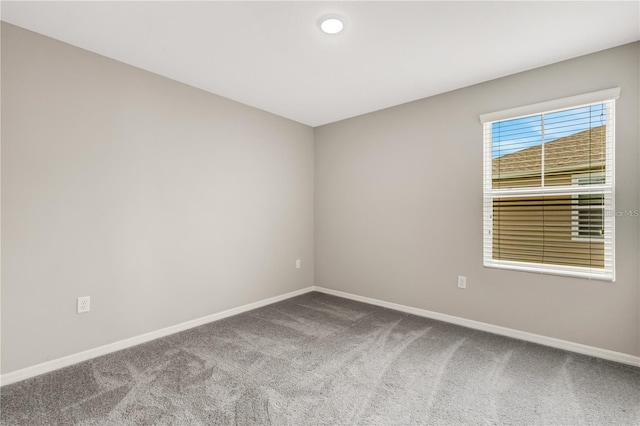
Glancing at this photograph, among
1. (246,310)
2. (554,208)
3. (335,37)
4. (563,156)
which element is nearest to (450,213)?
(554,208)

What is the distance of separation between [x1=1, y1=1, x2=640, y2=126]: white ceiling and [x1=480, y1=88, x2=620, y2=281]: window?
0.47 meters

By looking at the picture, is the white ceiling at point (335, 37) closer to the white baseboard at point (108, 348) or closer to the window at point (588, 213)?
the window at point (588, 213)

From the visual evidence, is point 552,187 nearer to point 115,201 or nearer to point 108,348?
point 115,201

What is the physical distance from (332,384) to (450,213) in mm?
1998

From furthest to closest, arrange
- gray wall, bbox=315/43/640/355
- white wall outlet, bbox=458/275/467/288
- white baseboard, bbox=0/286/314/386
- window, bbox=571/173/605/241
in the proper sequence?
white wall outlet, bbox=458/275/467/288, window, bbox=571/173/605/241, gray wall, bbox=315/43/640/355, white baseboard, bbox=0/286/314/386

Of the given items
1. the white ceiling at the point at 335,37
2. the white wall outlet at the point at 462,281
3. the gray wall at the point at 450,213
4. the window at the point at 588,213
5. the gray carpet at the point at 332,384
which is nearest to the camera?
the gray carpet at the point at 332,384

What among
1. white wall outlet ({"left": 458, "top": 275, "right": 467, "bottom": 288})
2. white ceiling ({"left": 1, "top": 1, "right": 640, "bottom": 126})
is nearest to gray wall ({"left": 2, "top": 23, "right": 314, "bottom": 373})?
white ceiling ({"left": 1, "top": 1, "right": 640, "bottom": 126})

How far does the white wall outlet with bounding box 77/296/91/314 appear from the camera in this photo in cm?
226

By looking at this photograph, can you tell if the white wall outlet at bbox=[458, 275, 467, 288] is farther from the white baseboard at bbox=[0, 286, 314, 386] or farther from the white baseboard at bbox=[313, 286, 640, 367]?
the white baseboard at bbox=[0, 286, 314, 386]

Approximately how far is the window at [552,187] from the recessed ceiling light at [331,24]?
1.65m

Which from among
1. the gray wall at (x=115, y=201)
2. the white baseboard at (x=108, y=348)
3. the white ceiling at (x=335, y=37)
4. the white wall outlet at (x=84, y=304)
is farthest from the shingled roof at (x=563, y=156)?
the white wall outlet at (x=84, y=304)

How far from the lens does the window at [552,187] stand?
233 centimetres

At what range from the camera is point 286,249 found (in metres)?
3.94

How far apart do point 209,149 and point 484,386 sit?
3.04 metres
